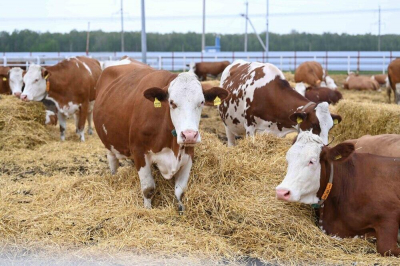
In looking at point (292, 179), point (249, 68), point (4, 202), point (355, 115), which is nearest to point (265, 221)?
point (292, 179)

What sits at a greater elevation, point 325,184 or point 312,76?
point 312,76

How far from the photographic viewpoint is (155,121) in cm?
593

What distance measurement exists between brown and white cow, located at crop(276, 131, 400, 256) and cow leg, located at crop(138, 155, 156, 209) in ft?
5.38

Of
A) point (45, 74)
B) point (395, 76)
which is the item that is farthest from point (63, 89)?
point (395, 76)

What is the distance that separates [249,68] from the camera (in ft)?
31.1

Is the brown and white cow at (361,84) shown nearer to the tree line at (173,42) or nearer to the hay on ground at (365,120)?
the hay on ground at (365,120)

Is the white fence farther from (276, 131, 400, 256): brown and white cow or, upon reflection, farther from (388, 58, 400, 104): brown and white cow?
(276, 131, 400, 256): brown and white cow

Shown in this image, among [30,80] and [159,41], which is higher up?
[159,41]

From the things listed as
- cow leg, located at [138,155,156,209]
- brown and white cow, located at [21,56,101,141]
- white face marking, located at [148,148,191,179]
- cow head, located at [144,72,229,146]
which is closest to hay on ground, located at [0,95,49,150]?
brown and white cow, located at [21,56,101,141]

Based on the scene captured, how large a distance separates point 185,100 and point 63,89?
285 inches

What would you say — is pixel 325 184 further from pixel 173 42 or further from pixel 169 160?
pixel 173 42

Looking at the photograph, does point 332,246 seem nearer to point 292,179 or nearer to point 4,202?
point 292,179

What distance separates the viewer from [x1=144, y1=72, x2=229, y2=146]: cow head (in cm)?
530

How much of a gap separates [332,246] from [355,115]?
6118 millimetres
